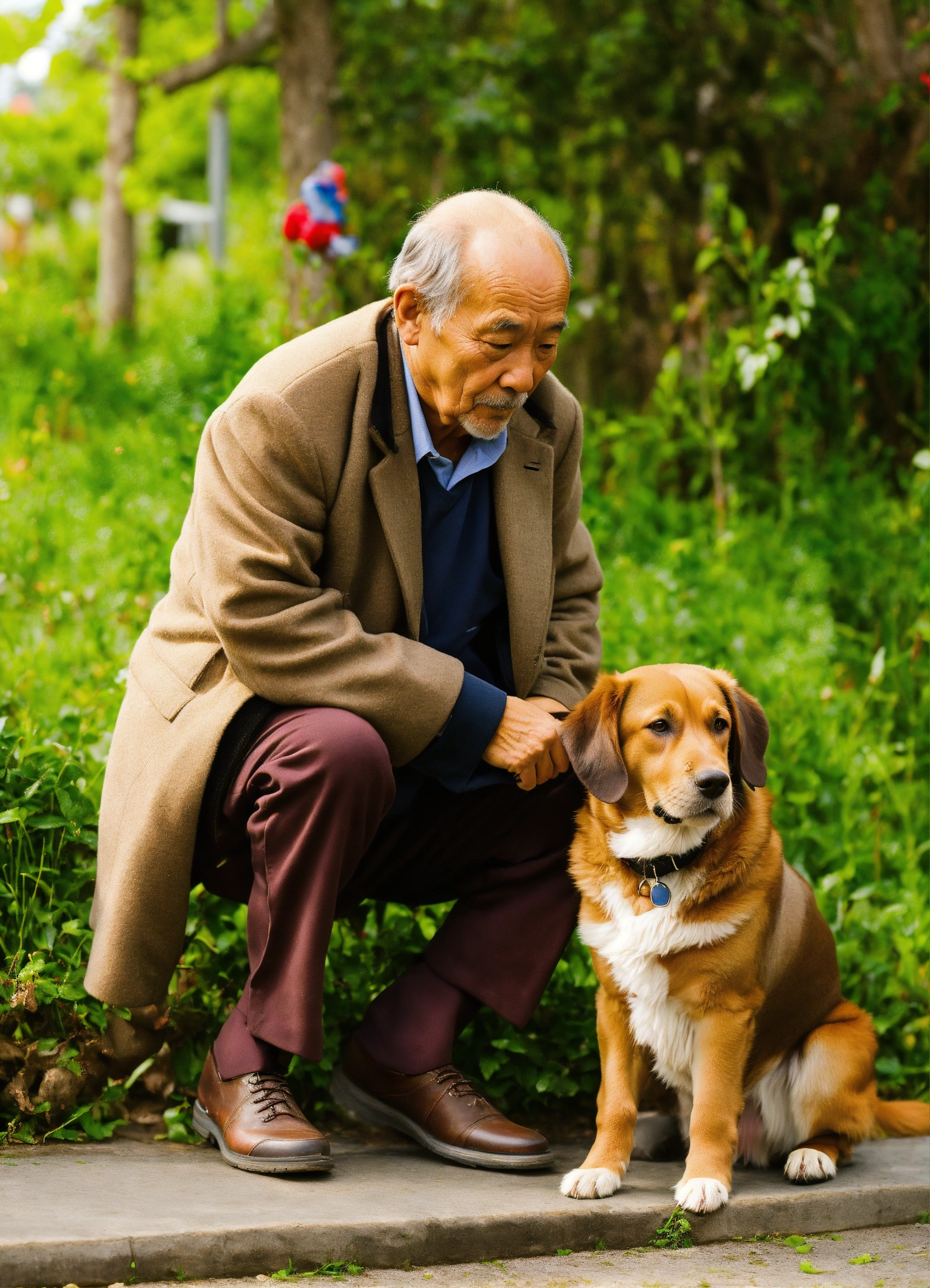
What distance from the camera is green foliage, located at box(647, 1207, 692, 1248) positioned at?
8.39 feet

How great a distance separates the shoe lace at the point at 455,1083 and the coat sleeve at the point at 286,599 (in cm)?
72

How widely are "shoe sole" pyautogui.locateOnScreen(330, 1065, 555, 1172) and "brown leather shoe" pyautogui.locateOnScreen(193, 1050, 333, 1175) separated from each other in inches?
10.4

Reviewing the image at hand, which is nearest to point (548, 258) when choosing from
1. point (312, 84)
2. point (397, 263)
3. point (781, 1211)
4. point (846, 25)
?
point (397, 263)

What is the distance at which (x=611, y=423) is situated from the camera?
19.1 ft

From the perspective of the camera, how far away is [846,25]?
20.8 feet

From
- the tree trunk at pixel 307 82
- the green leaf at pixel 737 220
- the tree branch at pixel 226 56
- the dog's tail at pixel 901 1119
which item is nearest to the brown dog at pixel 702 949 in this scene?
the dog's tail at pixel 901 1119

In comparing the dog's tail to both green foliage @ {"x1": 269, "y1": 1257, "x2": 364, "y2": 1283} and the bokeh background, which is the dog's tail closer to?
the bokeh background

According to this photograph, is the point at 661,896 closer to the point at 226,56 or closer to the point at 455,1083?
the point at 455,1083

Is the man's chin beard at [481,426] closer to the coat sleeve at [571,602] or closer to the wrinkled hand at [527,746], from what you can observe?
the coat sleeve at [571,602]

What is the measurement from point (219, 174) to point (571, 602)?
9.74 m

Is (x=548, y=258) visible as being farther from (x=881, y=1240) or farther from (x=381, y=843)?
(x=881, y=1240)

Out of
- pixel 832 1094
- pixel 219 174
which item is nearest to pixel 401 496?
pixel 832 1094

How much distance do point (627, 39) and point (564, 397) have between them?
→ 4.37m

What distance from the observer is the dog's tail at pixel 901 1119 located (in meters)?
3.09
